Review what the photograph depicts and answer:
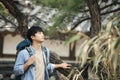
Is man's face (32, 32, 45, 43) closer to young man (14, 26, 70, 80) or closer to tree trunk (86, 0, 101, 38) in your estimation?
young man (14, 26, 70, 80)

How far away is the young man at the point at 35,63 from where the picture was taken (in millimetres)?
3402

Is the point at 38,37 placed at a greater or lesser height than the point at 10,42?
lesser

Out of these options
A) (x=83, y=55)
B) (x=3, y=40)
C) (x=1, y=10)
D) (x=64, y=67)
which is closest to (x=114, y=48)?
(x=83, y=55)

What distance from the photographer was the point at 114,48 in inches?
75.8

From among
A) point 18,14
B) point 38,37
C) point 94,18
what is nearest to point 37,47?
point 38,37

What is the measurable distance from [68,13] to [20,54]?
157 centimetres

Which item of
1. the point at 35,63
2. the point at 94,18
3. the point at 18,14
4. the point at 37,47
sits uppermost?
the point at 18,14

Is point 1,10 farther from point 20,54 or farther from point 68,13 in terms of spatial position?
point 20,54

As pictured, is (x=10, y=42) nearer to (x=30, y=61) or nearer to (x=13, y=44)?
(x=13, y=44)

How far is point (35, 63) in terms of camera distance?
11.3ft

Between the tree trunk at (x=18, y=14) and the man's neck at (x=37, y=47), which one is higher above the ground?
the tree trunk at (x=18, y=14)

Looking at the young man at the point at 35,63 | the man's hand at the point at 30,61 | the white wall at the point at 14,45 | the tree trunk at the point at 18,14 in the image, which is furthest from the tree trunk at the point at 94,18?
the white wall at the point at 14,45

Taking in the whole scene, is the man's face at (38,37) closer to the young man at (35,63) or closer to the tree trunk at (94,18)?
the young man at (35,63)

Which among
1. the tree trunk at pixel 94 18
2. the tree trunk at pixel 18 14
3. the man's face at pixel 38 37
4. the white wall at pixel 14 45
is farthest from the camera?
the white wall at pixel 14 45
